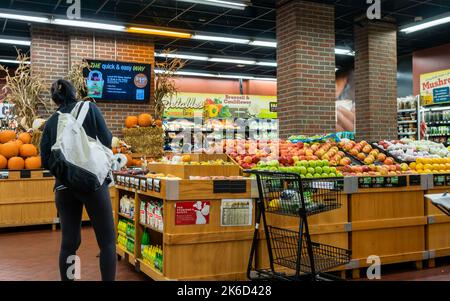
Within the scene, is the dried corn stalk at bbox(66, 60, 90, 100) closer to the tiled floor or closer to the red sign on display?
the tiled floor

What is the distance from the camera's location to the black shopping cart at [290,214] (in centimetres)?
370

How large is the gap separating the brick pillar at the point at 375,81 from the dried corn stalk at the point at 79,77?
547 centimetres

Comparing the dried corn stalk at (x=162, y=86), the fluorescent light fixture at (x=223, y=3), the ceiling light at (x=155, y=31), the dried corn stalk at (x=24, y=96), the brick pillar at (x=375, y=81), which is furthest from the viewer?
the dried corn stalk at (x=162, y=86)

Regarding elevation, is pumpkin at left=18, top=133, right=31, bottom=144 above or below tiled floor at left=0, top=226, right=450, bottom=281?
above

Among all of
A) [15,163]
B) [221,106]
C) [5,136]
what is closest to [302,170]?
[15,163]

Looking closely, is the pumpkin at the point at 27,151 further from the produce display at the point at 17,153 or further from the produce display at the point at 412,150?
the produce display at the point at 412,150

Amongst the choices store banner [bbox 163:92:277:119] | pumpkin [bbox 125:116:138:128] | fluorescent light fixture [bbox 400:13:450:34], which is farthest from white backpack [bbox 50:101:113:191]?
store banner [bbox 163:92:277:119]

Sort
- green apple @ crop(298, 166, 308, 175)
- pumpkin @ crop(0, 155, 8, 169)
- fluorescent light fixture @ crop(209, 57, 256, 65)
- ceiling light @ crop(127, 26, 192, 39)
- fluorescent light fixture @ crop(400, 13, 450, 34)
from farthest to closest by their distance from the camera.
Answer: fluorescent light fixture @ crop(209, 57, 256, 65)
fluorescent light fixture @ crop(400, 13, 450, 34)
ceiling light @ crop(127, 26, 192, 39)
pumpkin @ crop(0, 155, 8, 169)
green apple @ crop(298, 166, 308, 175)

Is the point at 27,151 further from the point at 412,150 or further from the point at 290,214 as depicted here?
the point at 412,150

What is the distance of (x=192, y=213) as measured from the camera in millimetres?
3865

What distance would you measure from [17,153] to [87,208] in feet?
16.3

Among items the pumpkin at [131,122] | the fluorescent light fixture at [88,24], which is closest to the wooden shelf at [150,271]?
the pumpkin at [131,122]

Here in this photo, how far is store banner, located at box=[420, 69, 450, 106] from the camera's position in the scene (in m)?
12.9

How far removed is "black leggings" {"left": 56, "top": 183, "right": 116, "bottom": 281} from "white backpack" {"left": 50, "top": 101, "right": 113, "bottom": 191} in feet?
0.38
